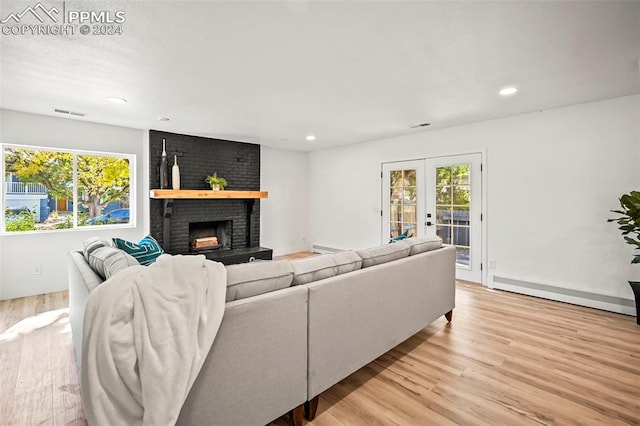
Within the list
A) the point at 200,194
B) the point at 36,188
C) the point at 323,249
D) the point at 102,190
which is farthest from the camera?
the point at 323,249

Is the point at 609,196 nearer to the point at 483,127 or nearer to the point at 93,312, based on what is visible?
the point at 483,127

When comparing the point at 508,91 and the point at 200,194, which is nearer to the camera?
the point at 508,91

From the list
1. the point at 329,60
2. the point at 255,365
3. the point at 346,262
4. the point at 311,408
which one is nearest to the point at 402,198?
the point at 329,60

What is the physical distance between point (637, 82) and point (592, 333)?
95.9 inches

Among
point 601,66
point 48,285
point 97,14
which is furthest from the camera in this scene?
point 48,285

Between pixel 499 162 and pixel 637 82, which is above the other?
pixel 637 82

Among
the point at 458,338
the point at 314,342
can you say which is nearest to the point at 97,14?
the point at 314,342

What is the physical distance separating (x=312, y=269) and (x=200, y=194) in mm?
3803

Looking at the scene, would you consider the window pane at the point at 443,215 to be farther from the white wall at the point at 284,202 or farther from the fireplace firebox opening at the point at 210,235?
the fireplace firebox opening at the point at 210,235

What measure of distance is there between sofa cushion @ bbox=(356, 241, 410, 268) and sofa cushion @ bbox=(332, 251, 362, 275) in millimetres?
69

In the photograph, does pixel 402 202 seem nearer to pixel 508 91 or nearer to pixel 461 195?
pixel 461 195

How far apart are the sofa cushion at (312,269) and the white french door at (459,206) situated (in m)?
3.33

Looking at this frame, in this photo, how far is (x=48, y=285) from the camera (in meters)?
4.10

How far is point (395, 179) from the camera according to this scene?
553 cm
